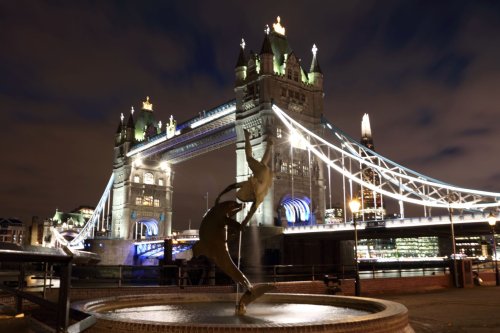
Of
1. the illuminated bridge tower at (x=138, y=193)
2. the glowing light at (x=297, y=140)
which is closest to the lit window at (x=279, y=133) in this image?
the glowing light at (x=297, y=140)

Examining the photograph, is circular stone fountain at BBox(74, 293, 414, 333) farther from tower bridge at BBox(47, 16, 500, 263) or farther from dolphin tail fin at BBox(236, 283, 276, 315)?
tower bridge at BBox(47, 16, 500, 263)

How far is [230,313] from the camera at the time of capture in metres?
8.67

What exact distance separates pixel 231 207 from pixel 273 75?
42.6 meters

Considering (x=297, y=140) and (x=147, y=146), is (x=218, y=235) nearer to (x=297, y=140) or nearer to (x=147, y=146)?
(x=297, y=140)

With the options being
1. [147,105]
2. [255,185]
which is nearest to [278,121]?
[255,185]

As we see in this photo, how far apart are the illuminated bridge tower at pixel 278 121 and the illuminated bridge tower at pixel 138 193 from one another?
87.2ft

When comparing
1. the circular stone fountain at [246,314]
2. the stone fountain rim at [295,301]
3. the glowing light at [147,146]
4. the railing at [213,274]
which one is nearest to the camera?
the circular stone fountain at [246,314]

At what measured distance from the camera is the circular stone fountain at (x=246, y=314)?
5.80 metres

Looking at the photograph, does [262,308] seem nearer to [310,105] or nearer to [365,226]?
[365,226]

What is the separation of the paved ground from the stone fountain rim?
0.88 metres

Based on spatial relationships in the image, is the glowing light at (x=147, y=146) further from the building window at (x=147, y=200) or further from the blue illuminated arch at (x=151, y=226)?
the blue illuminated arch at (x=151, y=226)

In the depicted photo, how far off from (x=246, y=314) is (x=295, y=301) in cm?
227

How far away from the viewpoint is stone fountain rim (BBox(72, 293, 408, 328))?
5961 millimetres

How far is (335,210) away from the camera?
150 m
